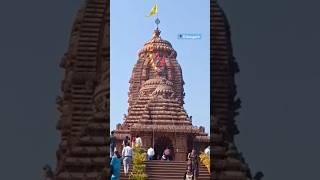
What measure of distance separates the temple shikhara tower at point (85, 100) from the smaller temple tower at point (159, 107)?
900 millimetres

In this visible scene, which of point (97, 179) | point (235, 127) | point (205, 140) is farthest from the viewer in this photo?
point (235, 127)

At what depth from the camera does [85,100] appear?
14.3 m

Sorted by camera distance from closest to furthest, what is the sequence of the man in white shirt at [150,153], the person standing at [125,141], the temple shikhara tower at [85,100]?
the person standing at [125,141], the man in white shirt at [150,153], the temple shikhara tower at [85,100]

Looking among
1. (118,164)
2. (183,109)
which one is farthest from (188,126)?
(118,164)

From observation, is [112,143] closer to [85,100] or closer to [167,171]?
[167,171]

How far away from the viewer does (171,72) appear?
1214cm

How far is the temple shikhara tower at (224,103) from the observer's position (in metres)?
13.0

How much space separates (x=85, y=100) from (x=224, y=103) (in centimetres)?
193

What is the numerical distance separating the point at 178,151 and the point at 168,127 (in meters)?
0.40

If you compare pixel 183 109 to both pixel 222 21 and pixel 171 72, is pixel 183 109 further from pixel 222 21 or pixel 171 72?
pixel 222 21

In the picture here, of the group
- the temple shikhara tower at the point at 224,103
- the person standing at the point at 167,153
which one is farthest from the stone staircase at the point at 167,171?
the temple shikhara tower at the point at 224,103

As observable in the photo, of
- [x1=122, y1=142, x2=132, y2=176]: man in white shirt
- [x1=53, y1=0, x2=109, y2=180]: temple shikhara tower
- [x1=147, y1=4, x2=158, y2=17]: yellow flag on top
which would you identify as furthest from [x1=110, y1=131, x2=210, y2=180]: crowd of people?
[x1=147, y1=4, x2=158, y2=17]: yellow flag on top

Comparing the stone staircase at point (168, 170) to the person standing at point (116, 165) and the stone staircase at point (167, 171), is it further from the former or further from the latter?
the person standing at point (116, 165)

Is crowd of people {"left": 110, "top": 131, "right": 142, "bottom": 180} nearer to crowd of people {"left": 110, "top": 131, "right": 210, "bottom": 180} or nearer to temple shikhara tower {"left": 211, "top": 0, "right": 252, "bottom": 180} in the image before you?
crowd of people {"left": 110, "top": 131, "right": 210, "bottom": 180}
